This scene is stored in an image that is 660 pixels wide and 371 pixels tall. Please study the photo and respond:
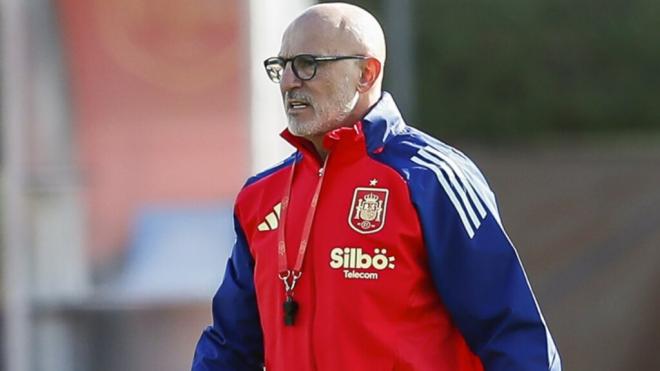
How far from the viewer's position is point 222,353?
4.05m

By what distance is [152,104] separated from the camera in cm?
793

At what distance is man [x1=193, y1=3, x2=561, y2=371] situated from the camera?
11.9ft

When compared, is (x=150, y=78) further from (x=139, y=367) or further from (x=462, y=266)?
(x=462, y=266)

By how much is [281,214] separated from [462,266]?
Result: 49cm

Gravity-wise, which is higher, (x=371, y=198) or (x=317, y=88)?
(x=317, y=88)

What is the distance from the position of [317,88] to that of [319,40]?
0.11m

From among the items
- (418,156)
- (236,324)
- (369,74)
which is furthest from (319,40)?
(236,324)

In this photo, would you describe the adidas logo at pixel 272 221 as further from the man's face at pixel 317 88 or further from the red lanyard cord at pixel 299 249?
the man's face at pixel 317 88

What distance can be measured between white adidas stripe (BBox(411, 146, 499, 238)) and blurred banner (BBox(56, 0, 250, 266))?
4141mm

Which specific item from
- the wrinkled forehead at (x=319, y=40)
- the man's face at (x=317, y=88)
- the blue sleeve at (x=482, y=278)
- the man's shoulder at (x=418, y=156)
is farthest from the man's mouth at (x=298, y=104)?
the blue sleeve at (x=482, y=278)

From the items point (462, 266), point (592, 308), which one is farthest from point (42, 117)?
point (462, 266)

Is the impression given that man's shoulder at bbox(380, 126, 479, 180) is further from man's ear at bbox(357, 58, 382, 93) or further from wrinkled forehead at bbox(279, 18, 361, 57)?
wrinkled forehead at bbox(279, 18, 361, 57)

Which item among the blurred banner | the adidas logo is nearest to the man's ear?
the adidas logo

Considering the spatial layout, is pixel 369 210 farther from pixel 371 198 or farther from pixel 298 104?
pixel 298 104
